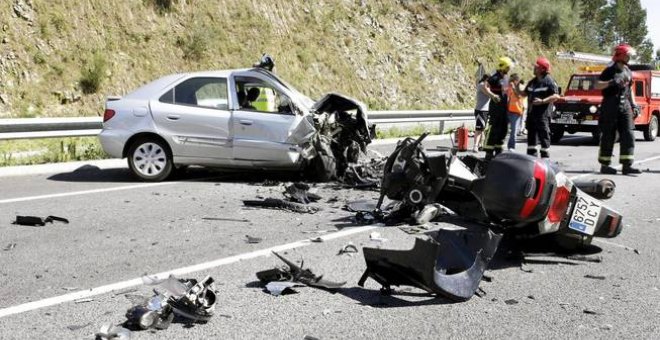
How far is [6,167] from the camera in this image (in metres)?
9.85

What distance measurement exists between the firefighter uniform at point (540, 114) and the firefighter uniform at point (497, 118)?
20.1 inches

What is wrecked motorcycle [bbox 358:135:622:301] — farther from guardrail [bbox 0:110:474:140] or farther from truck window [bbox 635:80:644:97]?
truck window [bbox 635:80:644:97]

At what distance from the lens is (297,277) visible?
15.3 ft

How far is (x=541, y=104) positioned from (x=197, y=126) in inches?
225

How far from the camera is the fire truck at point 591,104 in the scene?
17312 millimetres

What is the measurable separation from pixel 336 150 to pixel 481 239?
16.0 feet

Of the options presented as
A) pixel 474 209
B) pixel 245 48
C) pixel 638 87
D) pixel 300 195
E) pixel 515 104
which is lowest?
pixel 300 195

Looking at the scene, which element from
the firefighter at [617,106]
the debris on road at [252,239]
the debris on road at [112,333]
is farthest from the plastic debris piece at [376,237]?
the firefighter at [617,106]

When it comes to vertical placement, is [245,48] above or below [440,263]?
above

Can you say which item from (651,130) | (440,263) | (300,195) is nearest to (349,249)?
(440,263)

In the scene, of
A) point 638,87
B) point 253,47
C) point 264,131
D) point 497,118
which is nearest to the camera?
point 264,131

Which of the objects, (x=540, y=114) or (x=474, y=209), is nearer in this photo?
(x=474, y=209)

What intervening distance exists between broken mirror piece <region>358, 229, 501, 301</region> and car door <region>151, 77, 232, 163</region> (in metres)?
5.10

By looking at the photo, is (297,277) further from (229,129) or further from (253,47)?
(253,47)
